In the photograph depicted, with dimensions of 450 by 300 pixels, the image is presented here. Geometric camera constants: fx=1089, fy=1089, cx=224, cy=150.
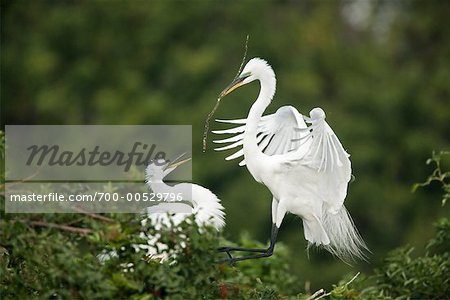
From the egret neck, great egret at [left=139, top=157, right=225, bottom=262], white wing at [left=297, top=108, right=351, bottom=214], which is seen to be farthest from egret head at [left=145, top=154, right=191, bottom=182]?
white wing at [left=297, top=108, right=351, bottom=214]

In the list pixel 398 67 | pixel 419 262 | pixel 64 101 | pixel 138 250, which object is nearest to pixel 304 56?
pixel 398 67

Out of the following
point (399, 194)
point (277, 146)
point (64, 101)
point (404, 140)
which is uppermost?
point (64, 101)

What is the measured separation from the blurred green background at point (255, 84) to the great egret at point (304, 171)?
7.68 m

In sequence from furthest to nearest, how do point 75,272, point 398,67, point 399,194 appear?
1. point 398,67
2. point 399,194
3. point 75,272

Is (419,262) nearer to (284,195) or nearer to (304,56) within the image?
(284,195)

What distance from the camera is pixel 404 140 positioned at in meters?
17.4

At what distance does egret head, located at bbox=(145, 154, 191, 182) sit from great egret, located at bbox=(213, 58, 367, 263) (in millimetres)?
686

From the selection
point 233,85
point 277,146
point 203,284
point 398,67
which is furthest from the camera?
point 398,67

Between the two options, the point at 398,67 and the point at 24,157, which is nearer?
the point at 24,157

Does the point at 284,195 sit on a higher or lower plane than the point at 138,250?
higher

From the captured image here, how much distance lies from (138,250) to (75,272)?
1.41 ft

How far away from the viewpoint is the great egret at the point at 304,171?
5.34 meters

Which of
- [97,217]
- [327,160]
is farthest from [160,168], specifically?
[97,217]

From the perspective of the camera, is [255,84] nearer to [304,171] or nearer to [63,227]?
[304,171]
